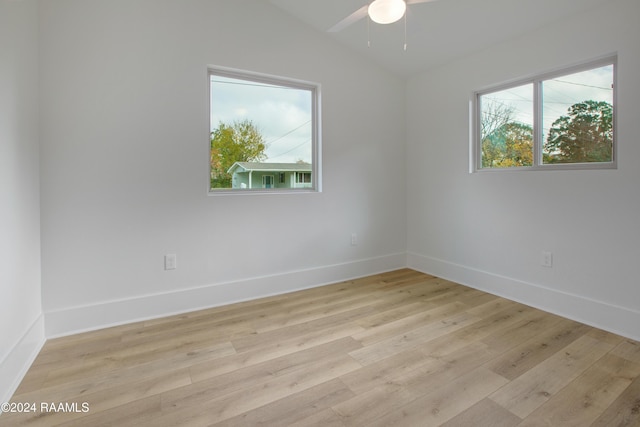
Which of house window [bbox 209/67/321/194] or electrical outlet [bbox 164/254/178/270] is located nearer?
electrical outlet [bbox 164/254/178/270]

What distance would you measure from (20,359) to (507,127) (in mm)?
4023

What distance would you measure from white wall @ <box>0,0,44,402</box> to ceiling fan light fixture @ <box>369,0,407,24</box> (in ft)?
6.38

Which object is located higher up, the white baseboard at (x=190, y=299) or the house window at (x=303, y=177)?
the house window at (x=303, y=177)

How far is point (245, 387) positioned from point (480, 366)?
135cm

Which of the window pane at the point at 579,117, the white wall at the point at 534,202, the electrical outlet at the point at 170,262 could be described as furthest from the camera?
the electrical outlet at the point at 170,262

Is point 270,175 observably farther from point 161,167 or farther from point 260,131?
point 161,167

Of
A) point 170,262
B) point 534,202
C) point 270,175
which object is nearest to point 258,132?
point 270,175

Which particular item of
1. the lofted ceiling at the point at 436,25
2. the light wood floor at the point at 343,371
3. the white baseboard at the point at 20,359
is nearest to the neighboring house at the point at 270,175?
the light wood floor at the point at 343,371

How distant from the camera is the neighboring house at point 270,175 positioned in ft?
10.0

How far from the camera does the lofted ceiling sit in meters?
2.51

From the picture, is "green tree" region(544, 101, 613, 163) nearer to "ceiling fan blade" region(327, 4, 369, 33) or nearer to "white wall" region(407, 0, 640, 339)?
"white wall" region(407, 0, 640, 339)

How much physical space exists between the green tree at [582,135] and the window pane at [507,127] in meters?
0.18

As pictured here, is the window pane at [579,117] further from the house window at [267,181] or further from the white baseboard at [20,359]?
the white baseboard at [20,359]

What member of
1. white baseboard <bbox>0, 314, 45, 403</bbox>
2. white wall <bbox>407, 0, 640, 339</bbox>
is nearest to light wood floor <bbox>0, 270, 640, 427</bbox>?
white baseboard <bbox>0, 314, 45, 403</bbox>
